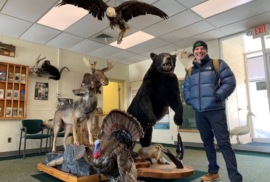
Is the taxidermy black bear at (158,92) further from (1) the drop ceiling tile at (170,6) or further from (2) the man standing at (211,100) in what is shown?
(1) the drop ceiling tile at (170,6)

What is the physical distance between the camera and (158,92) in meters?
1.79

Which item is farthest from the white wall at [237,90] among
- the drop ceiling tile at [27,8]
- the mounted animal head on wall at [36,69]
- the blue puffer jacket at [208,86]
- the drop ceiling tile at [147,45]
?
the mounted animal head on wall at [36,69]

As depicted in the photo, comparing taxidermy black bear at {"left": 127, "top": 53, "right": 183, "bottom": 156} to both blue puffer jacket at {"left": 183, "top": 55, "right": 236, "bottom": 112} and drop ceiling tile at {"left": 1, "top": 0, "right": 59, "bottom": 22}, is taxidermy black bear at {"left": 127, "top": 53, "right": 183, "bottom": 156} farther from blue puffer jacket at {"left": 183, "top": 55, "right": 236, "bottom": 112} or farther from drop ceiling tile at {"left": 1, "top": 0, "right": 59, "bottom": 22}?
drop ceiling tile at {"left": 1, "top": 0, "right": 59, "bottom": 22}

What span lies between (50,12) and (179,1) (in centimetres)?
251

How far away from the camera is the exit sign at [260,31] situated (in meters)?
4.28

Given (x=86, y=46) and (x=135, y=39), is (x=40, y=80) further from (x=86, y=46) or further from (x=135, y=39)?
(x=135, y=39)

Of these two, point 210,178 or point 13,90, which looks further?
point 13,90

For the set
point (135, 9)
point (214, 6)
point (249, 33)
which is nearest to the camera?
point (135, 9)

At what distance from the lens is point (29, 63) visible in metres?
4.95

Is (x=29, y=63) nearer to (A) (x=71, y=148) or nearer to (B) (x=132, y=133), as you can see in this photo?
(A) (x=71, y=148)

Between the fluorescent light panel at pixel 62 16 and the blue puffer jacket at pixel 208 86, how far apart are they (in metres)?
2.69

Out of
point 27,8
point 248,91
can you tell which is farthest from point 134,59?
point 27,8

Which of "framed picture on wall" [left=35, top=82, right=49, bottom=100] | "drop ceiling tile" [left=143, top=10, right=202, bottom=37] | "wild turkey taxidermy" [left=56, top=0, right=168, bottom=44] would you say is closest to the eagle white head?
"wild turkey taxidermy" [left=56, top=0, right=168, bottom=44]

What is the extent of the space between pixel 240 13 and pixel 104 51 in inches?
148
